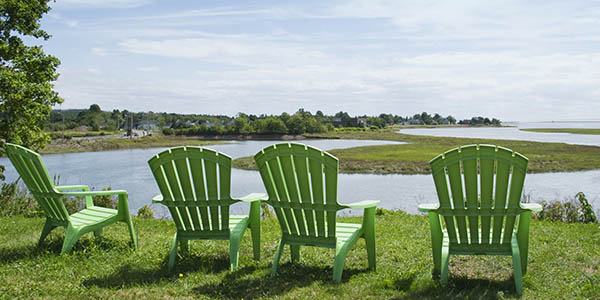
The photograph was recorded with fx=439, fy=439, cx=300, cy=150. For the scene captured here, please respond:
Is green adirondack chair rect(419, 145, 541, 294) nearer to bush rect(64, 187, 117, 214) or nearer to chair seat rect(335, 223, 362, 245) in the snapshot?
chair seat rect(335, 223, 362, 245)

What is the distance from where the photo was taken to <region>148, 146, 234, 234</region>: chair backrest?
3.61 m

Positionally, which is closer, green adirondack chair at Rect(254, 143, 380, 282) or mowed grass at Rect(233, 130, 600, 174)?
green adirondack chair at Rect(254, 143, 380, 282)

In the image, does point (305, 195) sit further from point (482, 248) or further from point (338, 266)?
point (482, 248)

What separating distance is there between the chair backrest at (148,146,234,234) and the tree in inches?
218

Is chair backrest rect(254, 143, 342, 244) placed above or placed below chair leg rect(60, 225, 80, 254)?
above

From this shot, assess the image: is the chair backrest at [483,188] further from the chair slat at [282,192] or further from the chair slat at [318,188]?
the chair slat at [282,192]

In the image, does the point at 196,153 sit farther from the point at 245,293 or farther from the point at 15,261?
the point at 15,261

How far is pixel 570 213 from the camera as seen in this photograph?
6.79 meters

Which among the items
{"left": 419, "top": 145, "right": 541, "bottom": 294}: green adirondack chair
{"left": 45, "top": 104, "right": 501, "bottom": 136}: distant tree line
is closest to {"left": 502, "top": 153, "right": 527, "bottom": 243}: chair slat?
{"left": 419, "top": 145, "right": 541, "bottom": 294}: green adirondack chair

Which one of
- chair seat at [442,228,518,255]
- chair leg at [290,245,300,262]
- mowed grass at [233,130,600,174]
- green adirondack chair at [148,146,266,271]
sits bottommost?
mowed grass at [233,130,600,174]

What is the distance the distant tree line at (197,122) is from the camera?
64562mm

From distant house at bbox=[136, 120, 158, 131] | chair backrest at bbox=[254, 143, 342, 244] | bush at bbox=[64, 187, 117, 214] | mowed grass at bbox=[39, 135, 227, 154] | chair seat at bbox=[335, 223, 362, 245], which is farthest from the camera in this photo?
distant house at bbox=[136, 120, 158, 131]

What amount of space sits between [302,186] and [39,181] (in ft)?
8.57

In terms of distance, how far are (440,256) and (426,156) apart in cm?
3019
